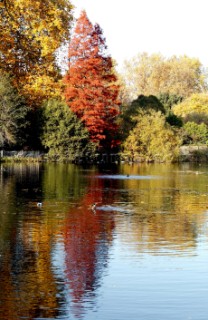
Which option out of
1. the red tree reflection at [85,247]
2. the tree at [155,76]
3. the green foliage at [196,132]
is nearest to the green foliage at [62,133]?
the green foliage at [196,132]

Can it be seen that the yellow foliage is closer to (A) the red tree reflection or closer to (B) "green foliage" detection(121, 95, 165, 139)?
(B) "green foliage" detection(121, 95, 165, 139)

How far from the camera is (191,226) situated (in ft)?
51.8

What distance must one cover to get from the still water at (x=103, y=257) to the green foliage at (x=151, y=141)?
90.3ft

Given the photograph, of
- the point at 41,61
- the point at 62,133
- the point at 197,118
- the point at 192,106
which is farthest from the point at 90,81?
the point at 192,106

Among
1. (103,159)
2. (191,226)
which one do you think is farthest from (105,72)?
(191,226)

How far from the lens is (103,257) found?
469 inches

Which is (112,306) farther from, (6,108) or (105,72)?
(105,72)

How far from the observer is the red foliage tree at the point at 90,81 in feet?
158

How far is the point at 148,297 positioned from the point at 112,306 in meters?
0.68

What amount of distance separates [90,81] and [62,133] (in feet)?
14.9

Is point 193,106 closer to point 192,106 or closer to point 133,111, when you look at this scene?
point 192,106

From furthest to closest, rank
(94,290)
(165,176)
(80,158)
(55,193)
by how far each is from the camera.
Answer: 1. (80,158)
2. (165,176)
3. (55,193)
4. (94,290)

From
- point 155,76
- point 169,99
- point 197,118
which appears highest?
point 155,76

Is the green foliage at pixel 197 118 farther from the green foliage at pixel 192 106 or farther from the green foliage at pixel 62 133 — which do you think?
the green foliage at pixel 62 133
